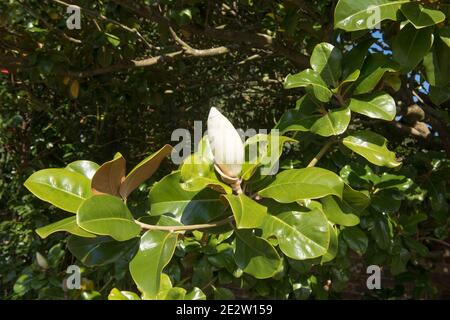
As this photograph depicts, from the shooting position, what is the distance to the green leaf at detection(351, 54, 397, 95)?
Result: 4.37 ft

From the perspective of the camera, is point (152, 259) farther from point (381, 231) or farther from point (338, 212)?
point (381, 231)

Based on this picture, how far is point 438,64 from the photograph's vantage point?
132cm

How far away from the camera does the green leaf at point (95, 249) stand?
125cm

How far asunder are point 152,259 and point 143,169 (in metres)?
0.22

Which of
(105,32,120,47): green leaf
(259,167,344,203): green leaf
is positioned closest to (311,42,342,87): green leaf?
(259,167,344,203): green leaf

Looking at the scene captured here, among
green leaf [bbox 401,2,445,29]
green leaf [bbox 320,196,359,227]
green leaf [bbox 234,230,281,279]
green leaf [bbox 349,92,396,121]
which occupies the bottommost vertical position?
Result: green leaf [bbox 234,230,281,279]

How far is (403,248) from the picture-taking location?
2053mm

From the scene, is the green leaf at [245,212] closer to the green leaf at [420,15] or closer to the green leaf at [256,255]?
the green leaf at [256,255]

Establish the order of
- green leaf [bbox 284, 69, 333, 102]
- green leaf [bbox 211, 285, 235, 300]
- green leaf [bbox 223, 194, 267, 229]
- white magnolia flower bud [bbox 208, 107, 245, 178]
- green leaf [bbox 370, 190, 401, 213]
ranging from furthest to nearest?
green leaf [bbox 211, 285, 235, 300] → green leaf [bbox 370, 190, 401, 213] → green leaf [bbox 284, 69, 333, 102] → white magnolia flower bud [bbox 208, 107, 245, 178] → green leaf [bbox 223, 194, 267, 229]

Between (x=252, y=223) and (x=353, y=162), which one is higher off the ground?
(x=252, y=223)

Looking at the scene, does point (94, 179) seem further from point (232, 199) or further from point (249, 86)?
point (249, 86)

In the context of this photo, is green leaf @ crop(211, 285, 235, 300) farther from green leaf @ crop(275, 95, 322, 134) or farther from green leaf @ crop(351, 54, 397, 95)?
green leaf @ crop(351, 54, 397, 95)

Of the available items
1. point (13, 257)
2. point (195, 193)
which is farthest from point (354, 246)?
point (13, 257)

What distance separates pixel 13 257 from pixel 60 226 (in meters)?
3.16
